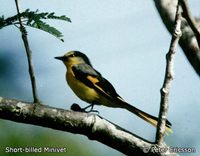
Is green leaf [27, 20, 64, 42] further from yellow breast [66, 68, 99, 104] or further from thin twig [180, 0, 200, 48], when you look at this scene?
yellow breast [66, 68, 99, 104]

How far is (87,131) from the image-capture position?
3275 millimetres

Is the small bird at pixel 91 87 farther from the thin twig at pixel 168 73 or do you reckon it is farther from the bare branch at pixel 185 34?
the thin twig at pixel 168 73

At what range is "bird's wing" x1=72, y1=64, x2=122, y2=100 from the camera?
4.75 metres

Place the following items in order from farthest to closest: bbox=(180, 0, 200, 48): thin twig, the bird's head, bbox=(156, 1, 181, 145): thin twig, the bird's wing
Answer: the bird's head → the bird's wing → bbox=(180, 0, 200, 48): thin twig → bbox=(156, 1, 181, 145): thin twig

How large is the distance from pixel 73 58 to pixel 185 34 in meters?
1.76

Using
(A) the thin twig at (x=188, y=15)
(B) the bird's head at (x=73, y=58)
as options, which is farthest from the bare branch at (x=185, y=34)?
(B) the bird's head at (x=73, y=58)

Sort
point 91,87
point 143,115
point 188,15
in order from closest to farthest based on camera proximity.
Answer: point 188,15
point 143,115
point 91,87

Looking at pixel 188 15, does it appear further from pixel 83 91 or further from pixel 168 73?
pixel 83 91

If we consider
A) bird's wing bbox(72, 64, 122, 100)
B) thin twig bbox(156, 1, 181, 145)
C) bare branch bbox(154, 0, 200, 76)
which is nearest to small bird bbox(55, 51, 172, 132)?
bird's wing bbox(72, 64, 122, 100)

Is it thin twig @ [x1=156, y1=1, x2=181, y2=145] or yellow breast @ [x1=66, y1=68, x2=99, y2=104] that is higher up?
yellow breast @ [x1=66, y1=68, x2=99, y2=104]

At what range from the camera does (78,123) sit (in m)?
3.26

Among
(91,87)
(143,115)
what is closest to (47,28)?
(143,115)

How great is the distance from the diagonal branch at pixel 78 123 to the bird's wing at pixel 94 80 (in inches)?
53.5

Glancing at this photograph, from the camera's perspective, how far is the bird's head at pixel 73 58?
576cm
